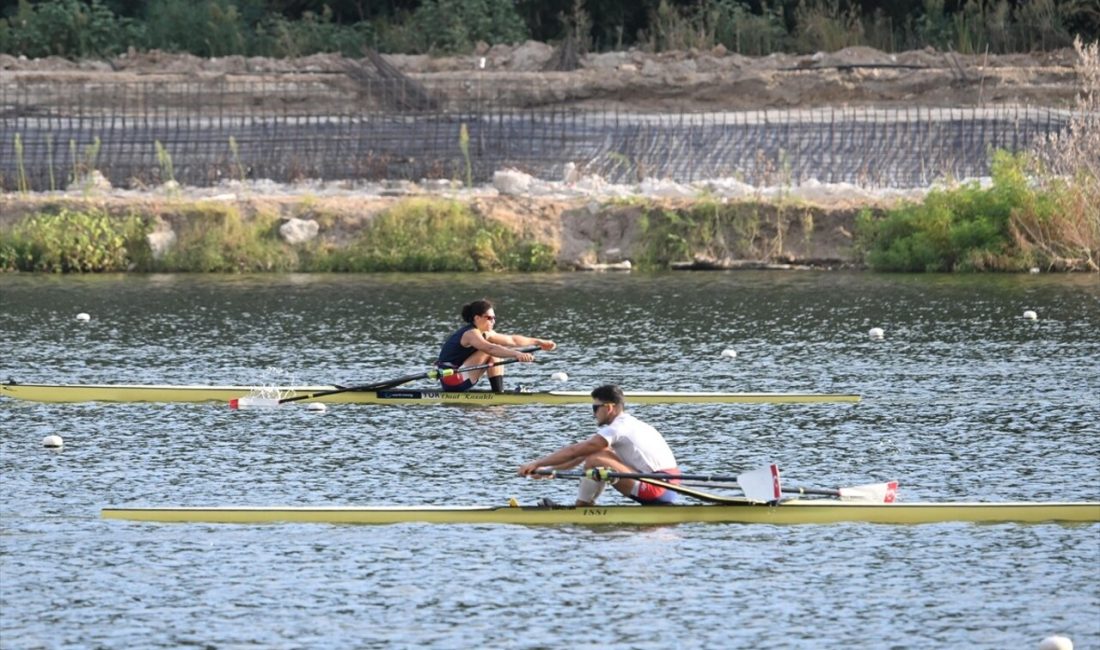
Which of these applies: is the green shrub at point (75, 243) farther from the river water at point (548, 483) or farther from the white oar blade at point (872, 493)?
the white oar blade at point (872, 493)

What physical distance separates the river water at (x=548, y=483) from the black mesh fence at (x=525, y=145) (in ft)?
31.7

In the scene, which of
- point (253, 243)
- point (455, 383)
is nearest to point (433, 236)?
point (253, 243)

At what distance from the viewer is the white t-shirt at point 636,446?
20.0m

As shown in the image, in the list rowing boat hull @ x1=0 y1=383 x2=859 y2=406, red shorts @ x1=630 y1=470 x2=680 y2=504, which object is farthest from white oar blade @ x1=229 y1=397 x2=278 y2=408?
red shorts @ x1=630 y1=470 x2=680 y2=504

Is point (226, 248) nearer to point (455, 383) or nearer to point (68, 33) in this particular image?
point (455, 383)

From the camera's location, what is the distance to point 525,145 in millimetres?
52281

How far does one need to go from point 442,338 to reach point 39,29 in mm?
38990

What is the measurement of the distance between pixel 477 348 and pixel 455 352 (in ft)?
1.27

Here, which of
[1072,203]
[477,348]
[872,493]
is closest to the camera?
[872,493]

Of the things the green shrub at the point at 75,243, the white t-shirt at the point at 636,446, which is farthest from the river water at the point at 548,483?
the green shrub at the point at 75,243

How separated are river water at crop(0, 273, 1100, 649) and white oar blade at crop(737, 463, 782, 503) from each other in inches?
12.6

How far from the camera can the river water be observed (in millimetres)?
16719

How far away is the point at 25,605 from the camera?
1720cm


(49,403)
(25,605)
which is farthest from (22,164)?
(25,605)
